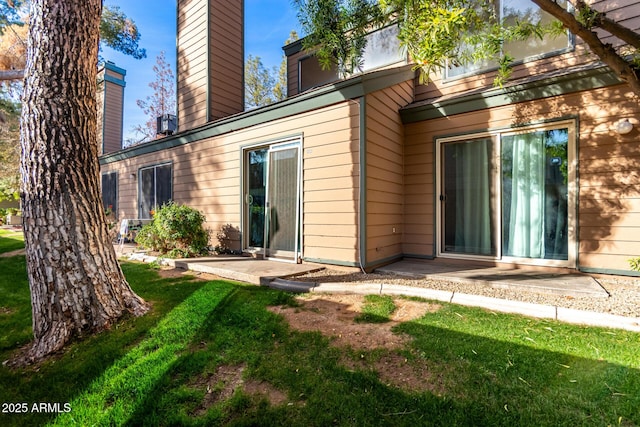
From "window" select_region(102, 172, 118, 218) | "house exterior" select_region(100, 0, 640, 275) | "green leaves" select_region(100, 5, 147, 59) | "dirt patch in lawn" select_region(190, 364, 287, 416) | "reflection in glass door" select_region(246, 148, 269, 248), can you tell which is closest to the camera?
"dirt patch in lawn" select_region(190, 364, 287, 416)

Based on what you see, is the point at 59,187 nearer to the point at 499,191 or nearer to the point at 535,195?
the point at 499,191

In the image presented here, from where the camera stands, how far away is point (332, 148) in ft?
14.4

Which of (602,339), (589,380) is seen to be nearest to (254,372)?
(589,380)

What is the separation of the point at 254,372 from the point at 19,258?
6.39 meters

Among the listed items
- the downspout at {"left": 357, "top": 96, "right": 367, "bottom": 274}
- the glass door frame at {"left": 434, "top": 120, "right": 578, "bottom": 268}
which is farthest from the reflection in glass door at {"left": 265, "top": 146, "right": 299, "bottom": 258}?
the glass door frame at {"left": 434, "top": 120, "right": 578, "bottom": 268}

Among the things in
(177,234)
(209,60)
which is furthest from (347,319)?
(209,60)

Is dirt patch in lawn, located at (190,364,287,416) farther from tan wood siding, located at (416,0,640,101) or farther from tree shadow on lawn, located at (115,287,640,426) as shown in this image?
tan wood siding, located at (416,0,640,101)

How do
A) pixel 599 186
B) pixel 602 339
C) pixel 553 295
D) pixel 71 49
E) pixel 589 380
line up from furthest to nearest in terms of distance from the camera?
pixel 599 186
pixel 553 295
pixel 71 49
pixel 602 339
pixel 589 380

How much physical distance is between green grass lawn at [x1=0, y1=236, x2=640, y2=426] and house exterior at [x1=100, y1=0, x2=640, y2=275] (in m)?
2.01

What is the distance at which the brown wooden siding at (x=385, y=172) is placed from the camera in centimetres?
428

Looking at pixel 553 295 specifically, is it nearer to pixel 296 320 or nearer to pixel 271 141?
pixel 296 320

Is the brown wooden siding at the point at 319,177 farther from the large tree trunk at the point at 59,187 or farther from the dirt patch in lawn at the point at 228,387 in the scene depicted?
the large tree trunk at the point at 59,187

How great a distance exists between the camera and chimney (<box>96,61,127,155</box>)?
1144 cm

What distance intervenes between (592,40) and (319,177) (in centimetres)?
319
